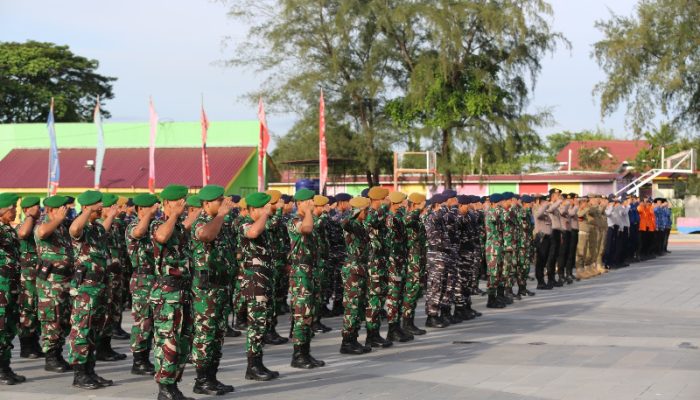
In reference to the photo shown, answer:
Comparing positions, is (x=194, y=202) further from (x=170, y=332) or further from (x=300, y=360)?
(x=170, y=332)

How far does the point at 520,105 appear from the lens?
36094 mm

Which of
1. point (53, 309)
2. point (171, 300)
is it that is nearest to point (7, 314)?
point (53, 309)

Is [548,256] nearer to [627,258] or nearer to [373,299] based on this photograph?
[627,258]

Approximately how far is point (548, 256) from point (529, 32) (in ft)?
52.8

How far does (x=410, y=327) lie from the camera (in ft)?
44.0

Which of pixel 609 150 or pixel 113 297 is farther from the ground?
pixel 609 150

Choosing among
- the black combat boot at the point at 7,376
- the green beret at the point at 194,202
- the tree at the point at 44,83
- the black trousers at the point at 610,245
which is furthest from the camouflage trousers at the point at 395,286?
the tree at the point at 44,83

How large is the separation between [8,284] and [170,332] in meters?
2.54

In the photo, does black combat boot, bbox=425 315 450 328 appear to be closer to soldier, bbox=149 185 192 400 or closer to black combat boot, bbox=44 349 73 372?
black combat boot, bbox=44 349 73 372

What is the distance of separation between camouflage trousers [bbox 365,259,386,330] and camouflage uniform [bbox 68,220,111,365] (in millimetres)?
3196

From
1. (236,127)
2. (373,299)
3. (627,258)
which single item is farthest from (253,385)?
(236,127)

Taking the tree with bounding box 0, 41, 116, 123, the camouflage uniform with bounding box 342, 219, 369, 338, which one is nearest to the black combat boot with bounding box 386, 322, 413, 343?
the camouflage uniform with bounding box 342, 219, 369, 338

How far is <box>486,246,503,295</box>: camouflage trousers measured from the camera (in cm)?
1647

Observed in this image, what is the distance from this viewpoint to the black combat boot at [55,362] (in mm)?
10492
